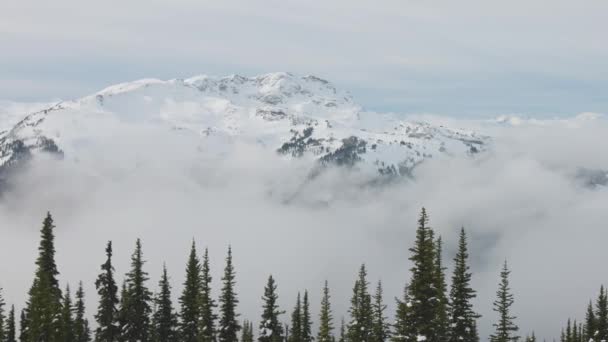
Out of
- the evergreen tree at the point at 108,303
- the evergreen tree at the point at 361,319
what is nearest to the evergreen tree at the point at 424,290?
the evergreen tree at the point at 108,303

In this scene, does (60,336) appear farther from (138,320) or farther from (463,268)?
(463,268)

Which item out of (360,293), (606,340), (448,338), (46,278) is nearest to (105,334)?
(46,278)

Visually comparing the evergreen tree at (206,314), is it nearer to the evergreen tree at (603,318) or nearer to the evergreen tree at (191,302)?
the evergreen tree at (191,302)

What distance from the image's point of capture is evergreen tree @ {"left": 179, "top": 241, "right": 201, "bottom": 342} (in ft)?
232

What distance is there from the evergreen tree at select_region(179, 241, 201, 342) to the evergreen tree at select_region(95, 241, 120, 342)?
25.4 ft

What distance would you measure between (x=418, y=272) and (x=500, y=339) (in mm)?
21213

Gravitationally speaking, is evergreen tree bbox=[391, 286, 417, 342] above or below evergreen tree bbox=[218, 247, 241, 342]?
below

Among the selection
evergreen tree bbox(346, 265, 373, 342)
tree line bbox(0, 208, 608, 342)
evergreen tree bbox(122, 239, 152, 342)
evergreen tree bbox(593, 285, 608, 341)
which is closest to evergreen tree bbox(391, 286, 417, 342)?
tree line bbox(0, 208, 608, 342)

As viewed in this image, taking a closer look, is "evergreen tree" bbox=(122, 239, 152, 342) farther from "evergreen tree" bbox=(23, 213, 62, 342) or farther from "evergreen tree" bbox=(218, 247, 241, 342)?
"evergreen tree" bbox=(218, 247, 241, 342)

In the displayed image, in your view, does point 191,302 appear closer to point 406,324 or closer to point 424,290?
point 406,324

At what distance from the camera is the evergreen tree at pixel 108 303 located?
2347 inches

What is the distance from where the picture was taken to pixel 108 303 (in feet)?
208

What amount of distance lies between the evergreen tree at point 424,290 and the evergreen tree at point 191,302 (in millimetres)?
36032

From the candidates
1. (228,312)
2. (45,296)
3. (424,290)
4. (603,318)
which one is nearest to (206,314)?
(228,312)
